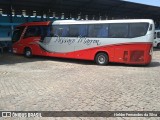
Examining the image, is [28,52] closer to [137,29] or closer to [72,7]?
[137,29]

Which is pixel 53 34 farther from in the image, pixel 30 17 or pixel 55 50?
pixel 30 17

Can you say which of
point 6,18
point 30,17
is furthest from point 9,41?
point 30,17

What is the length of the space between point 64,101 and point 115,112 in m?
1.58

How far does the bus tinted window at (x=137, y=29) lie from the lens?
1381cm

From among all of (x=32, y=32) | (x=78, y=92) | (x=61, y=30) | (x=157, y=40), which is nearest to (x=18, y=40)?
(x=32, y=32)

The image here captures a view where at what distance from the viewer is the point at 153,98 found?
7.48 metres

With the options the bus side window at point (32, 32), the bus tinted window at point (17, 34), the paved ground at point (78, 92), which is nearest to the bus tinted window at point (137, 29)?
the paved ground at point (78, 92)

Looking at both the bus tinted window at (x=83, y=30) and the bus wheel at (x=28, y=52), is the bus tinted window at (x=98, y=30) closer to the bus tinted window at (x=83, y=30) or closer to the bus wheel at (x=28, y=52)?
the bus tinted window at (x=83, y=30)

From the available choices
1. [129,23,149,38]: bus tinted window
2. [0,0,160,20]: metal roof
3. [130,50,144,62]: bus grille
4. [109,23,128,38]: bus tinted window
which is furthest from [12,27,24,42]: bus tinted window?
[130,50,144,62]: bus grille

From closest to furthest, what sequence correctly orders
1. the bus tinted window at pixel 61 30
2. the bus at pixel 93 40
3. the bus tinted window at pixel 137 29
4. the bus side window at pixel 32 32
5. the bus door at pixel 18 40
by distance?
the bus tinted window at pixel 137 29
the bus at pixel 93 40
the bus tinted window at pixel 61 30
the bus side window at pixel 32 32
the bus door at pixel 18 40

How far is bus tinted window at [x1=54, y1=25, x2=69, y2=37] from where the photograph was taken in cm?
1654

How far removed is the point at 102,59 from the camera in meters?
15.2

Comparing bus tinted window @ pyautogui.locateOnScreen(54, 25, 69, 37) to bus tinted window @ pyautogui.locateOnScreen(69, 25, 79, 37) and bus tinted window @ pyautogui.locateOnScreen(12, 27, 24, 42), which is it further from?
bus tinted window @ pyautogui.locateOnScreen(12, 27, 24, 42)

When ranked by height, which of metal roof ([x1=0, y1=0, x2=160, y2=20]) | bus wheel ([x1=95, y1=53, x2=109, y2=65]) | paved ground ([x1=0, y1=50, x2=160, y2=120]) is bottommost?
paved ground ([x1=0, y1=50, x2=160, y2=120])
